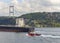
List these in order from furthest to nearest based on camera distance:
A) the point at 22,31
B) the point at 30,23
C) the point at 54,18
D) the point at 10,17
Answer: the point at 54,18 < the point at 30,23 < the point at 10,17 < the point at 22,31

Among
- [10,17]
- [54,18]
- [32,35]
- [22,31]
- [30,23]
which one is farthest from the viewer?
[54,18]

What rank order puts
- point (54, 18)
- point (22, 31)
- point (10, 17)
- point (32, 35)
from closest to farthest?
point (32, 35) < point (22, 31) < point (10, 17) < point (54, 18)

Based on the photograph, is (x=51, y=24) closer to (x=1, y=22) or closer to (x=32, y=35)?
(x=1, y=22)

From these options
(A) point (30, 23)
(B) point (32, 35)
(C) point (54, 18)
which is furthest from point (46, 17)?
(B) point (32, 35)

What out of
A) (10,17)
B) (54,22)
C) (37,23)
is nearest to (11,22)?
(10,17)

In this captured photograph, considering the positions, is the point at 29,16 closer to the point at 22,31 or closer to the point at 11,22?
the point at 11,22

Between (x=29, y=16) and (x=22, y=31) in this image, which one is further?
(x=29, y=16)

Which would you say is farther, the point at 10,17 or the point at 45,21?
the point at 45,21

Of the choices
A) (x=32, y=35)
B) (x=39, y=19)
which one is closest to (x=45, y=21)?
(x=39, y=19)

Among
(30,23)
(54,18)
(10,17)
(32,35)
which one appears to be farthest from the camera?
(54,18)
